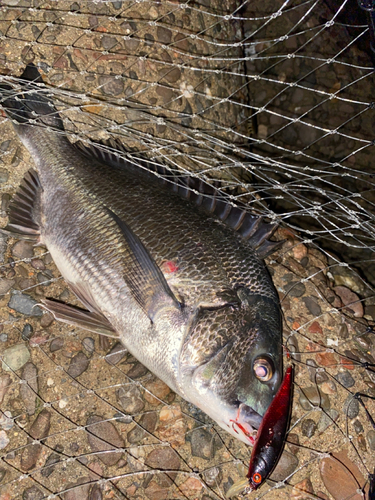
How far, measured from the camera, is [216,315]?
7.55ft

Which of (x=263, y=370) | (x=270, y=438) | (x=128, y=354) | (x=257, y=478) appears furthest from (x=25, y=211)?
(x=257, y=478)

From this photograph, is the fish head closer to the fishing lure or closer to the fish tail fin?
the fishing lure

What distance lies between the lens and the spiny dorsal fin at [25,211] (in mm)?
2859

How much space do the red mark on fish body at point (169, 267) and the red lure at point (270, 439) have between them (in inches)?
36.6

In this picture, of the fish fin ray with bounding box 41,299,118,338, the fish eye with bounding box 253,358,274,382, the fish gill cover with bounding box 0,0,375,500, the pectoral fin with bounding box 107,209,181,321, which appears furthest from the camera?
the fish gill cover with bounding box 0,0,375,500

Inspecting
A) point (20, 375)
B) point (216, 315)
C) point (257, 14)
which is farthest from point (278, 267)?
point (257, 14)

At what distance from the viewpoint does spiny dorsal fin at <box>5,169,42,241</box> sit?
286 cm

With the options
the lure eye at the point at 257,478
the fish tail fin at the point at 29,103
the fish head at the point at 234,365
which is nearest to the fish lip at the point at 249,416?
the fish head at the point at 234,365

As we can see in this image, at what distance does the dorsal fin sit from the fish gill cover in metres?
0.09

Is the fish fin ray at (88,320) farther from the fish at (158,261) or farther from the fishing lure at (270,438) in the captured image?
the fishing lure at (270,438)

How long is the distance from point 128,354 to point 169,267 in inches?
34.2

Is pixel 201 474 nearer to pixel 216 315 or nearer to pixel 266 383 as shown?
pixel 266 383

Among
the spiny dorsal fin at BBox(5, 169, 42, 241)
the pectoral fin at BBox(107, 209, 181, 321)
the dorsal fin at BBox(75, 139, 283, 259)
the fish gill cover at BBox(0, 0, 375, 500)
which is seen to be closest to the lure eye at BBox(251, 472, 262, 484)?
the fish gill cover at BBox(0, 0, 375, 500)

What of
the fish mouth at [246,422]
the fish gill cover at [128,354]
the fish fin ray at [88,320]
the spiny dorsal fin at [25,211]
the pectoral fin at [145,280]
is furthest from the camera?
the spiny dorsal fin at [25,211]
